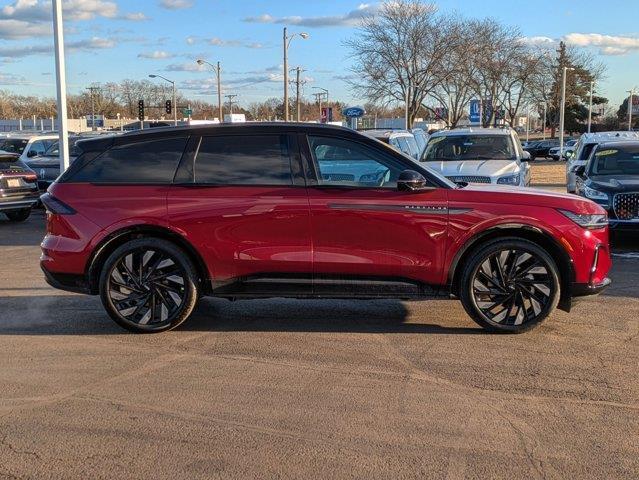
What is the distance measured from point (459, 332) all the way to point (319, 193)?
1.79 meters

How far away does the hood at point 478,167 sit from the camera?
11.9m

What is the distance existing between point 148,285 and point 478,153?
898 cm

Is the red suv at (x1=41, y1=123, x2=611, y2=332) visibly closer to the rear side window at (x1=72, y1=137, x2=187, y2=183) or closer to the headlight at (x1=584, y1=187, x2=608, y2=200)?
the rear side window at (x1=72, y1=137, x2=187, y2=183)

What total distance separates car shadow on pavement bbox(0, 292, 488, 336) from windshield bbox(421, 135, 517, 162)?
689 cm

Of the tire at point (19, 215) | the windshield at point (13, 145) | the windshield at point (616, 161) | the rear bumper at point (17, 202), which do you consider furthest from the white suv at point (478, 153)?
the windshield at point (13, 145)

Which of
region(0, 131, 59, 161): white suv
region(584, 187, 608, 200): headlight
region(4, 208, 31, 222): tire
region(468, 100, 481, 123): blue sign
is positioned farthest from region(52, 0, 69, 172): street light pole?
region(468, 100, 481, 123): blue sign

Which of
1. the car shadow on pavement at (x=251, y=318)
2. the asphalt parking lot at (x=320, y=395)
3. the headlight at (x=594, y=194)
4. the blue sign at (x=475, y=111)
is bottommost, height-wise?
the asphalt parking lot at (x=320, y=395)

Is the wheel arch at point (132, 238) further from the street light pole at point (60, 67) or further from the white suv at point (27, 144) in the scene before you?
the white suv at point (27, 144)

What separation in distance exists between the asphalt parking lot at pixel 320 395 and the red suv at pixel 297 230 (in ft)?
1.34

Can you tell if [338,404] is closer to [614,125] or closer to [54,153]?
[54,153]

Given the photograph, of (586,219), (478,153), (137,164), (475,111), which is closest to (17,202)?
(137,164)

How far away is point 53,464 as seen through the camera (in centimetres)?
359

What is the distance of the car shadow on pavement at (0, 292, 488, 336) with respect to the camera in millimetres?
6137

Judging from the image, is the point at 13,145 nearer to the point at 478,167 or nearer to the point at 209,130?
the point at 478,167
